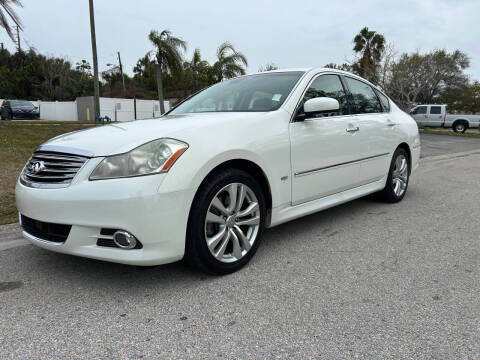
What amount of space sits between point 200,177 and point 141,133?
0.52m

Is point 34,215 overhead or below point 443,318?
overhead

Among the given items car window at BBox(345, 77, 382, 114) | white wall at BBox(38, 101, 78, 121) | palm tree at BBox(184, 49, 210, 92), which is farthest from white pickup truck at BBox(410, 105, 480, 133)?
white wall at BBox(38, 101, 78, 121)

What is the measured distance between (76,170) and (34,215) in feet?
1.47

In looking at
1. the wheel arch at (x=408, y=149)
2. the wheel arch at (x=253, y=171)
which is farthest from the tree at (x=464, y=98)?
the wheel arch at (x=253, y=171)

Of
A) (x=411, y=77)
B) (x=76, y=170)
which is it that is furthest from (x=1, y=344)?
(x=411, y=77)

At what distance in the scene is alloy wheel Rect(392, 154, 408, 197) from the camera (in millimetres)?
4953

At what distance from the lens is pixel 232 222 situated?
285cm

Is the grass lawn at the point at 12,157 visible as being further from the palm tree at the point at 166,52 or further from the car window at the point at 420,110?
the car window at the point at 420,110

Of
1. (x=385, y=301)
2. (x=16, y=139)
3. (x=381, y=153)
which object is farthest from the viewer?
(x=16, y=139)

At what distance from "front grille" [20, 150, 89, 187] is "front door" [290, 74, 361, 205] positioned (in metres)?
1.63

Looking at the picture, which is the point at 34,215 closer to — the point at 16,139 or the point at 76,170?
the point at 76,170

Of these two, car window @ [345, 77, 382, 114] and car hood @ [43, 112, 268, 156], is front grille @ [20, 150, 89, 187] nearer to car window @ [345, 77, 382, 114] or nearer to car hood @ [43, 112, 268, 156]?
car hood @ [43, 112, 268, 156]

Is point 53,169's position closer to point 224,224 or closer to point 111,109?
point 224,224

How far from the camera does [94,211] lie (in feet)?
7.82
